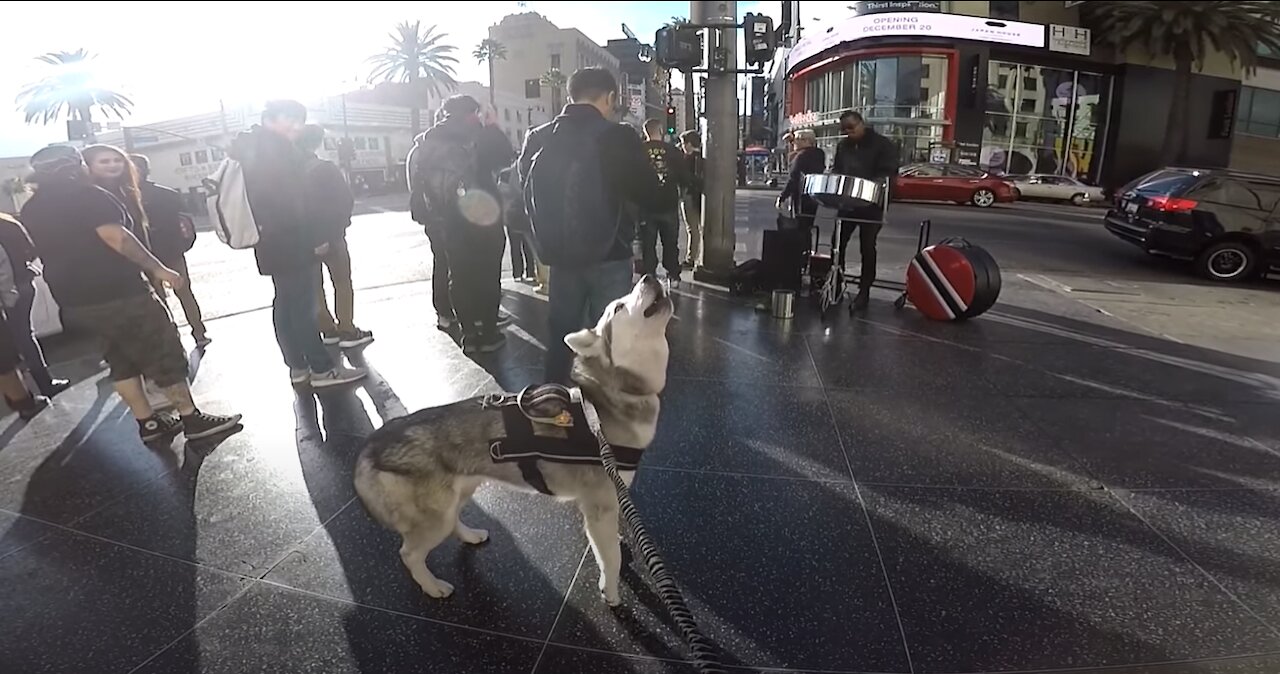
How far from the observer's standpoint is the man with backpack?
3408mm

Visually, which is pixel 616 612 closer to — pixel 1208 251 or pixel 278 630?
pixel 278 630

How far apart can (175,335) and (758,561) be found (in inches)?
148

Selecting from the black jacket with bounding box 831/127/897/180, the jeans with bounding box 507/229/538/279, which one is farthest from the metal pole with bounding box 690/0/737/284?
the jeans with bounding box 507/229/538/279

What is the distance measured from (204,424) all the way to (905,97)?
99.2ft

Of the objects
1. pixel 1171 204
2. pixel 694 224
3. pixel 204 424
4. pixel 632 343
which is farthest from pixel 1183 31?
pixel 204 424

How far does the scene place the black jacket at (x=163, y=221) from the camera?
5.51 metres

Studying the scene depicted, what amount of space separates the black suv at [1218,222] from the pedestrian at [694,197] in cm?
725

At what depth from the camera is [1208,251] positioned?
937cm

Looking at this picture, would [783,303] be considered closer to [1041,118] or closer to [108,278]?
[108,278]

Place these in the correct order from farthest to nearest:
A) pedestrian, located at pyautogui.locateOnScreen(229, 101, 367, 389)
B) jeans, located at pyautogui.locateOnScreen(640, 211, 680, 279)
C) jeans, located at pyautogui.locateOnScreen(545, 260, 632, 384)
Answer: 1. jeans, located at pyautogui.locateOnScreen(640, 211, 680, 279)
2. pedestrian, located at pyautogui.locateOnScreen(229, 101, 367, 389)
3. jeans, located at pyautogui.locateOnScreen(545, 260, 632, 384)

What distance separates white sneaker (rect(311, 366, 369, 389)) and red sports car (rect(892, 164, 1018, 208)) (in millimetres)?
19268

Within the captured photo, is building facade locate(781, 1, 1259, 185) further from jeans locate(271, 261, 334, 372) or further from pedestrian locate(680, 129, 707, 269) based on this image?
jeans locate(271, 261, 334, 372)

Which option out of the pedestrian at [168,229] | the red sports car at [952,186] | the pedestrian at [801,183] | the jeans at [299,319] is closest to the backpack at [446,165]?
the jeans at [299,319]

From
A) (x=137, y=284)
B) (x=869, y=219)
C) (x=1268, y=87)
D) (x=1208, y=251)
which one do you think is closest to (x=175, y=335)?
(x=137, y=284)
